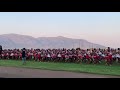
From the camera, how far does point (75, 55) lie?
30797mm

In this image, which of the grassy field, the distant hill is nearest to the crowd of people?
the grassy field

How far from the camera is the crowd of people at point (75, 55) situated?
28219 millimetres

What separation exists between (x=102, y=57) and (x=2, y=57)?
15968 millimetres

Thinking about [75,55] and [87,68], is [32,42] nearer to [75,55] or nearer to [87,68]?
[75,55]

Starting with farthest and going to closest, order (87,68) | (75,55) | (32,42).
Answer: (32,42) → (75,55) → (87,68)

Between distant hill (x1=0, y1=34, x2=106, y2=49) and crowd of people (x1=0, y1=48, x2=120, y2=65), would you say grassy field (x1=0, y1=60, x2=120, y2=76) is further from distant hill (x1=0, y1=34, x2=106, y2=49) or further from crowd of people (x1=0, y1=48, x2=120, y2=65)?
distant hill (x1=0, y1=34, x2=106, y2=49)

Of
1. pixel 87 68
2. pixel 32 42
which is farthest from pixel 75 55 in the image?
pixel 32 42
